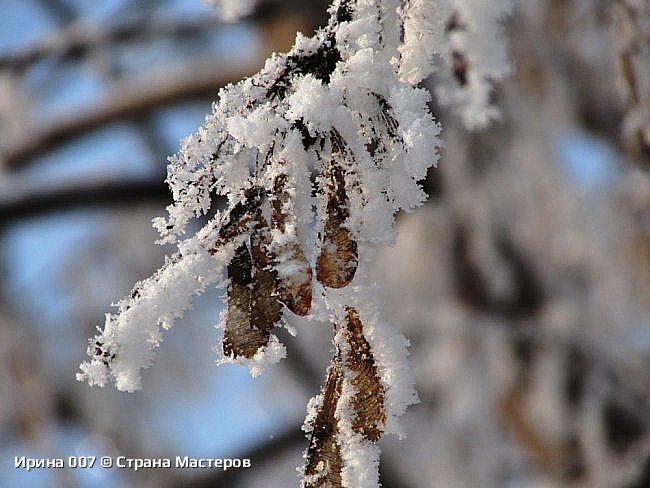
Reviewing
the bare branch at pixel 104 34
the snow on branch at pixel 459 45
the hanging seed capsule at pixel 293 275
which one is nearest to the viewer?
the hanging seed capsule at pixel 293 275

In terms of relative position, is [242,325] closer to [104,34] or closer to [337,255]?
[337,255]

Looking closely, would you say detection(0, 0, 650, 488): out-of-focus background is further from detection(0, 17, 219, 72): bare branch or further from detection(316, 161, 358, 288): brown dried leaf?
detection(316, 161, 358, 288): brown dried leaf

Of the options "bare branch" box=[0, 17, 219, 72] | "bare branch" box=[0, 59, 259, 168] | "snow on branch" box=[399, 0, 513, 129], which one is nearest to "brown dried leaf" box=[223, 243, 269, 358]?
"snow on branch" box=[399, 0, 513, 129]

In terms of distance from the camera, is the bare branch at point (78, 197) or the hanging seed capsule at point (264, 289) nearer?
the hanging seed capsule at point (264, 289)

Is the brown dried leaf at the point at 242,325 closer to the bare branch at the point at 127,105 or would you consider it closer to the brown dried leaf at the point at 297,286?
the brown dried leaf at the point at 297,286

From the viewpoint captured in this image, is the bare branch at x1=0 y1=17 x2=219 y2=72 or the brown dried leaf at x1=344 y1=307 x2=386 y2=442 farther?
the bare branch at x1=0 y1=17 x2=219 y2=72

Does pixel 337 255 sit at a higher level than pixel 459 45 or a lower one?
lower

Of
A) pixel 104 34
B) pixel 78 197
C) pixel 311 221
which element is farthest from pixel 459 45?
pixel 104 34

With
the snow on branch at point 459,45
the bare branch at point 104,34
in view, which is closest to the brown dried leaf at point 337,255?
the snow on branch at point 459,45
